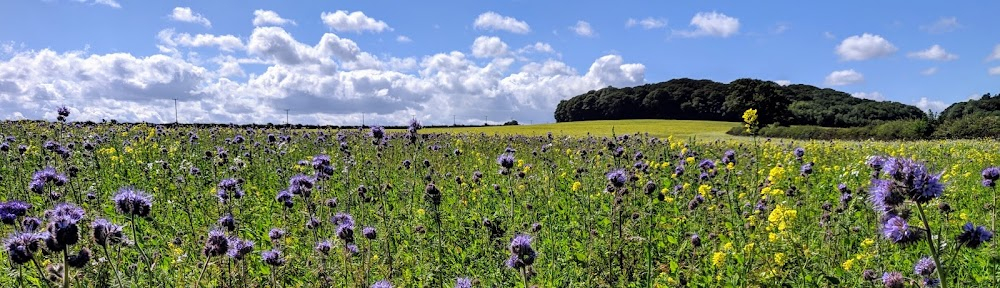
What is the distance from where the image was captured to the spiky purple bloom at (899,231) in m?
2.07

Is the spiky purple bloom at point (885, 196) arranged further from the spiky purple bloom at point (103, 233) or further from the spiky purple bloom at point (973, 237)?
the spiky purple bloom at point (103, 233)

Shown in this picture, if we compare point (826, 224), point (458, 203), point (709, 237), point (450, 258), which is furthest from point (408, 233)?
point (826, 224)

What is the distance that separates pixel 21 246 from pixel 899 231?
3650 mm

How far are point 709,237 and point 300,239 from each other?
382 cm

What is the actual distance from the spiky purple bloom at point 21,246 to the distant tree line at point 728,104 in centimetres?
6426

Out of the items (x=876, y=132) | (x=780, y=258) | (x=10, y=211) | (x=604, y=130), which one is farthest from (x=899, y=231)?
(x=604, y=130)

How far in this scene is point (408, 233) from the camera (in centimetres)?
604

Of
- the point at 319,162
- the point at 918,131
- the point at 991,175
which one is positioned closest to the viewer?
the point at 991,175

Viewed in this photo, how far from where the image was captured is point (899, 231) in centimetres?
210

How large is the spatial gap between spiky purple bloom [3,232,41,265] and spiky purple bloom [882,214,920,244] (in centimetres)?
356

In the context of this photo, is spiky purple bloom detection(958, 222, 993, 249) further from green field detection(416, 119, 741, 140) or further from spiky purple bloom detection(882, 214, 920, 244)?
green field detection(416, 119, 741, 140)

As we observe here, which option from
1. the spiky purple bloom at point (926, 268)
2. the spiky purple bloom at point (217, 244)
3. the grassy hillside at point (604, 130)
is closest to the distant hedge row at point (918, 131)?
the grassy hillside at point (604, 130)

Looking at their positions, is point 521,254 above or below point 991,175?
below

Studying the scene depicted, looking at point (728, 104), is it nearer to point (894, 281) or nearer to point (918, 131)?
point (918, 131)
